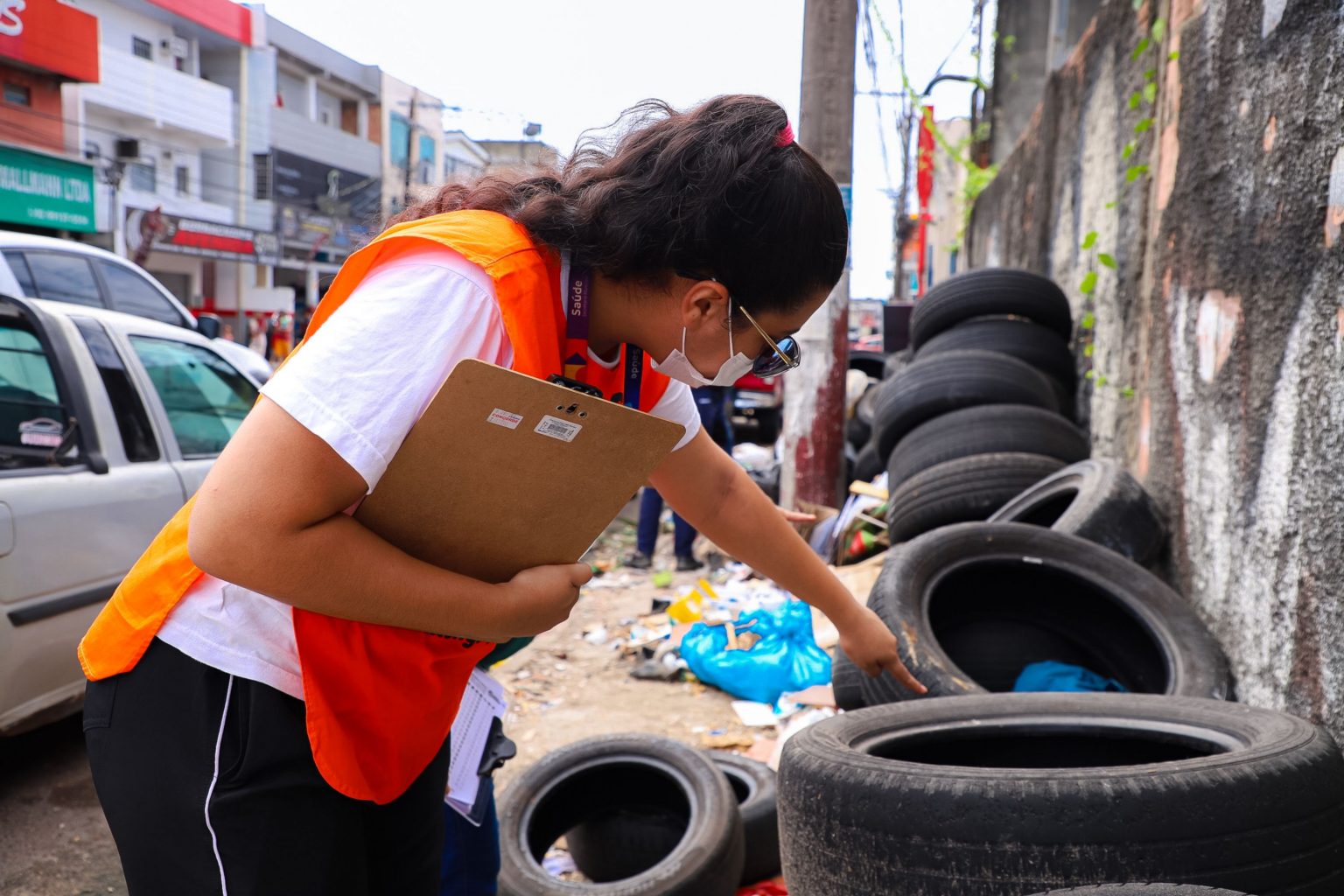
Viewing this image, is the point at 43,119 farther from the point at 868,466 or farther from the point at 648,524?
the point at 868,466

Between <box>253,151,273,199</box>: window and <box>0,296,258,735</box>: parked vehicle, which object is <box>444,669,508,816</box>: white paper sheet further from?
<box>253,151,273,199</box>: window

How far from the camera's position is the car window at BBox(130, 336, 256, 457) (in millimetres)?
4250

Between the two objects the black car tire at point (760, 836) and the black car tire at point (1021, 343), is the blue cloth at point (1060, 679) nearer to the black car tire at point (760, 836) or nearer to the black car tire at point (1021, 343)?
the black car tire at point (760, 836)

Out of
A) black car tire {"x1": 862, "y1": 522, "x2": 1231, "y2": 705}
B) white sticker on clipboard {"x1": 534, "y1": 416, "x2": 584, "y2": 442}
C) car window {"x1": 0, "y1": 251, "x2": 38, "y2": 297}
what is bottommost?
black car tire {"x1": 862, "y1": 522, "x2": 1231, "y2": 705}

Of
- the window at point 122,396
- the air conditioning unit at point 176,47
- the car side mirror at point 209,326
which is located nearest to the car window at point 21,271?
the car side mirror at point 209,326

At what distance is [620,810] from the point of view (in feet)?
9.98

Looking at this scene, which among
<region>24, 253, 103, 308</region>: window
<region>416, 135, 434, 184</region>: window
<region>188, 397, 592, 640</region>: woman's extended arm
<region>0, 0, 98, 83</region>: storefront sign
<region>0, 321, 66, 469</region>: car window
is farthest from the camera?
<region>416, 135, 434, 184</region>: window

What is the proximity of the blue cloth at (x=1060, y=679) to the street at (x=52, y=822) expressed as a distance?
273 cm

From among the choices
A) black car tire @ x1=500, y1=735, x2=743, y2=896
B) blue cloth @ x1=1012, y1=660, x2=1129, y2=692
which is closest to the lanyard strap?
black car tire @ x1=500, y1=735, x2=743, y2=896

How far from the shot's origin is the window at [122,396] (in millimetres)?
3932

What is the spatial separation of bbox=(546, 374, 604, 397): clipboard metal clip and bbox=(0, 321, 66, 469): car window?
9.70 feet

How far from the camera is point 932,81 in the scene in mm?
15898

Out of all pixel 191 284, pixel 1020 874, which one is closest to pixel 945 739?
pixel 1020 874

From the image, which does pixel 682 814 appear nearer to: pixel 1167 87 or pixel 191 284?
pixel 1167 87
